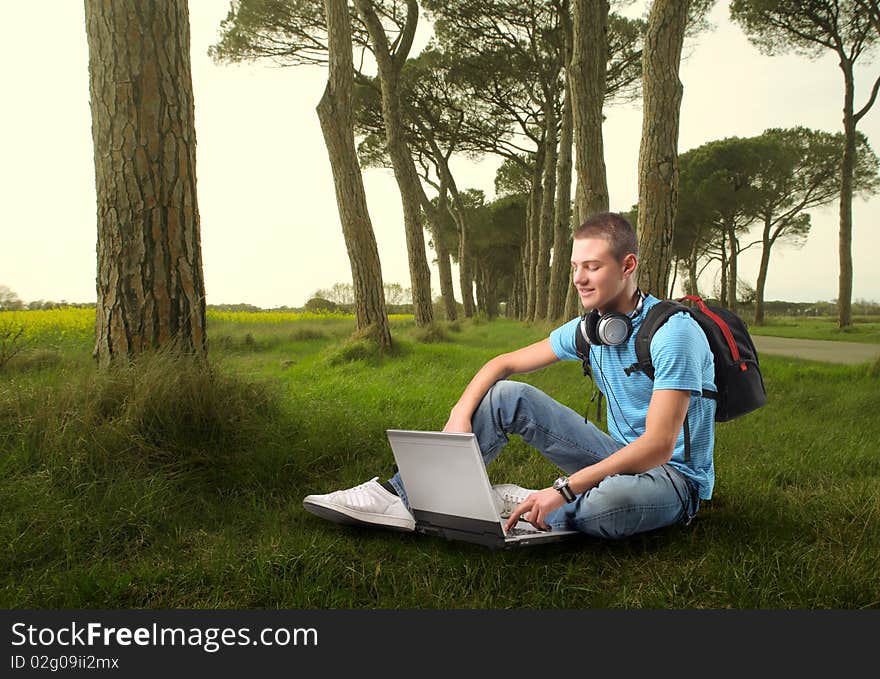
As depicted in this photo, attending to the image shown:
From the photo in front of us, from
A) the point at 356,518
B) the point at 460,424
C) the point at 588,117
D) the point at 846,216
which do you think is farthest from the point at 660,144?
the point at 846,216

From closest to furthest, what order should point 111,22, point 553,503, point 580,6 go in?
point 553,503 < point 111,22 < point 580,6

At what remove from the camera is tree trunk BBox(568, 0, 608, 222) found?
24.5 feet

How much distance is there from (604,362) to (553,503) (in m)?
0.59

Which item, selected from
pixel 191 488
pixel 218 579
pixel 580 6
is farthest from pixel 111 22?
pixel 580 6

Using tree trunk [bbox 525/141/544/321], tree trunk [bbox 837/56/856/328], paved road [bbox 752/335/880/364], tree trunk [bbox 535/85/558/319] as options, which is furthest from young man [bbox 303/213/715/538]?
tree trunk [bbox 525/141/544/321]

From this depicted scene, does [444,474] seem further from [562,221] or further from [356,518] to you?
[562,221]

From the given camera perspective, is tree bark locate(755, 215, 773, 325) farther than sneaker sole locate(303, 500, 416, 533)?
Yes

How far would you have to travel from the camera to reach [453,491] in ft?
7.11

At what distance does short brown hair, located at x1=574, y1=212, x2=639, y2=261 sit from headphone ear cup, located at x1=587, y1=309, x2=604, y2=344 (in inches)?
8.9

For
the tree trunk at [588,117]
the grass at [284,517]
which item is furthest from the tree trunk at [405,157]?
the grass at [284,517]

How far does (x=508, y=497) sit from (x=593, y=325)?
82cm

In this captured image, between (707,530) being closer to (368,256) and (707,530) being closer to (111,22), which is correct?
(111,22)

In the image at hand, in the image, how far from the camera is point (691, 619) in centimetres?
185

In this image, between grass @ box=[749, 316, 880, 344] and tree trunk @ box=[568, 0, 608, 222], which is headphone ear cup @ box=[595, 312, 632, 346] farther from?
grass @ box=[749, 316, 880, 344]
